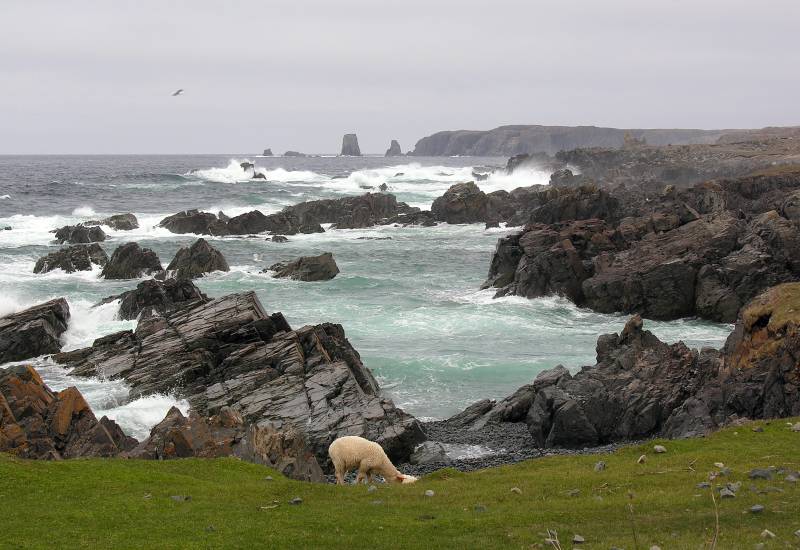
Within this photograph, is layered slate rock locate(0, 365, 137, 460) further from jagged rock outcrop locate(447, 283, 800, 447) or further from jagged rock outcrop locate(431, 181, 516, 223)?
jagged rock outcrop locate(431, 181, 516, 223)

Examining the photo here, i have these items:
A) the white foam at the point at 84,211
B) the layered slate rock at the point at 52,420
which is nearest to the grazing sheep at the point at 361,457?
the layered slate rock at the point at 52,420

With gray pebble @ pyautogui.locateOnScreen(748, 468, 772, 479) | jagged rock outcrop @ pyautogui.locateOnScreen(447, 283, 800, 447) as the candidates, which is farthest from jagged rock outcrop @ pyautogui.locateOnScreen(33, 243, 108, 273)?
gray pebble @ pyautogui.locateOnScreen(748, 468, 772, 479)

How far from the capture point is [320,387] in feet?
99.1

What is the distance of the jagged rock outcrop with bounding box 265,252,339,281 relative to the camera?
206 ft

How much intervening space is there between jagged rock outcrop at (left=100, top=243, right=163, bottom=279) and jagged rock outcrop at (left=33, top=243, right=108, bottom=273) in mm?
2911

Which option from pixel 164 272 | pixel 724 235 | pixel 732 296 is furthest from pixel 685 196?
pixel 164 272

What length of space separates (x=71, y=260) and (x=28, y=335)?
28.0m

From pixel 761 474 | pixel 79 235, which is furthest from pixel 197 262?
pixel 761 474

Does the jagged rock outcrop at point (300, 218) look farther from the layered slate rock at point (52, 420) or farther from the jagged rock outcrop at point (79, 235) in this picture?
the layered slate rock at point (52, 420)

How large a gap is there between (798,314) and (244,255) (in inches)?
2219

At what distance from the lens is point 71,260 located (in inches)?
2517

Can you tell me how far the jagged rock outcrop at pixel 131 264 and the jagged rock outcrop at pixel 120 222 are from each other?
29.0 m

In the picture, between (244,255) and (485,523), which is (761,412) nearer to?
(485,523)

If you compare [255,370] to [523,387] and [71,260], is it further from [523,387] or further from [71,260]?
[71,260]
